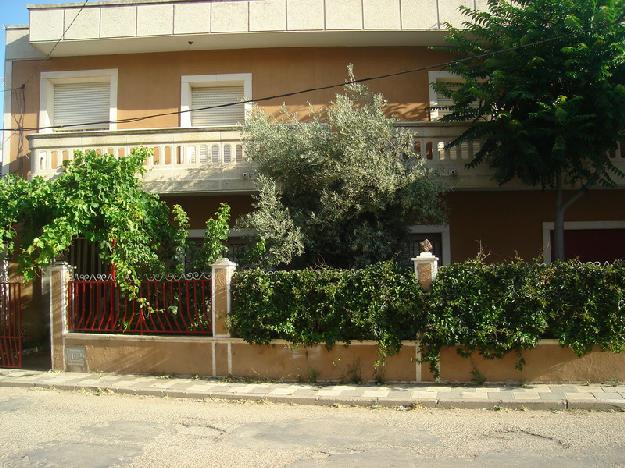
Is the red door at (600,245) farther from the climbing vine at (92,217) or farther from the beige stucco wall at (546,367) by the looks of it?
the climbing vine at (92,217)

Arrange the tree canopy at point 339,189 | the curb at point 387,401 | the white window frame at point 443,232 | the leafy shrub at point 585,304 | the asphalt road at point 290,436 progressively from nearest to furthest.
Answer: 1. the asphalt road at point 290,436
2. the curb at point 387,401
3. the leafy shrub at point 585,304
4. the tree canopy at point 339,189
5. the white window frame at point 443,232

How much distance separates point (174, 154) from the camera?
36.8 ft

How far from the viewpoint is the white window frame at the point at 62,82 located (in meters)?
12.7

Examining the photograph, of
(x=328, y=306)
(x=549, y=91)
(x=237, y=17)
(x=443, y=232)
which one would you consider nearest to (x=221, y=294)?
(x=328, y=306)

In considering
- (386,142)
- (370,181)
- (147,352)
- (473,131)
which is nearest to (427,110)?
(473,131)

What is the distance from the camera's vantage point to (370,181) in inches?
361

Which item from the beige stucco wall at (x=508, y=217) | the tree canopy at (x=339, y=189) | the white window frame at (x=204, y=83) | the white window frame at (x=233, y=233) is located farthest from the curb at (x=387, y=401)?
the white window frame at (x=204, y=83)

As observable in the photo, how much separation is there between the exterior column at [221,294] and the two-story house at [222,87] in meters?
2.18

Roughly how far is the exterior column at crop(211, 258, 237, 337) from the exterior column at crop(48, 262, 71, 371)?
288cm

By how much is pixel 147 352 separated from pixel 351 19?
769 cm

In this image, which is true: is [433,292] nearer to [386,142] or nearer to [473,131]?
[386,142]

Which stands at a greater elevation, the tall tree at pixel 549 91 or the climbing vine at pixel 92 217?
the tall tree at pixel 549 91

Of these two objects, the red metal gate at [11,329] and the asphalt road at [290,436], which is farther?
the red metal gate at [11,329]

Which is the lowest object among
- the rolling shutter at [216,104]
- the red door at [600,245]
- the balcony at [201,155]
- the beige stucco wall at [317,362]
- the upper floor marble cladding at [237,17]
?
the beige stucco wall at [317,362]
